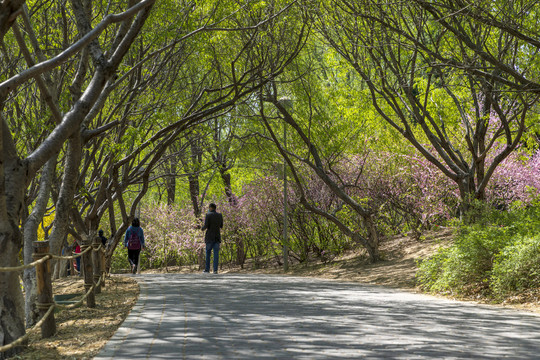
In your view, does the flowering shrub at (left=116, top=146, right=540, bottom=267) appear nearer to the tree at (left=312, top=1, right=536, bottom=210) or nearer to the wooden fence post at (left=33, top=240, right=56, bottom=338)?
the tree at (left=312, top=1, right=536, bottom=210)

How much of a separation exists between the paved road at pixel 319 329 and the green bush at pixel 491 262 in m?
0.75

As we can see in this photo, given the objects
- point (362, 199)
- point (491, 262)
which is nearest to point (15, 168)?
point (491, 262)

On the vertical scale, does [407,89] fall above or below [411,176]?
above

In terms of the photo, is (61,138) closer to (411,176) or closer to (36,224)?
(36,224)

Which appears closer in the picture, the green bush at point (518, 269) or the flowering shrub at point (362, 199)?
the green bush at point (518, 269)

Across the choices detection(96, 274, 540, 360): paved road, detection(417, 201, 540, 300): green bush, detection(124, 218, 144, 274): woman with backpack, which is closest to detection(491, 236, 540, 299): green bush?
detection(417, 201, 540, 300): green bush

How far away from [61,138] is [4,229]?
1.57 metres

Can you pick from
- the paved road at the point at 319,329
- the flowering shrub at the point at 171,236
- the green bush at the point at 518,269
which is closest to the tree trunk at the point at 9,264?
the paved road at the point at 319,329

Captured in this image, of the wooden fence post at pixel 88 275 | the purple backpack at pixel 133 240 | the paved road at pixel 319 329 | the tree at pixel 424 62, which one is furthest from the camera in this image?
the purple backpack at pixel 133 240

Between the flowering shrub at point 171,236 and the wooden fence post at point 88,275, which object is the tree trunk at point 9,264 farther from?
the flowering shrub at point 171,236

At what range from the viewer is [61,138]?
305 inches

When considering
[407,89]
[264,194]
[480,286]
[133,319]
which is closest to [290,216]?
[264,194]

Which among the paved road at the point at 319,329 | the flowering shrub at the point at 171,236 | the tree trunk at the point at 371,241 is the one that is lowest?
the paved road at the point at 319,329

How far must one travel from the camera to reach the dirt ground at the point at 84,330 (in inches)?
248
